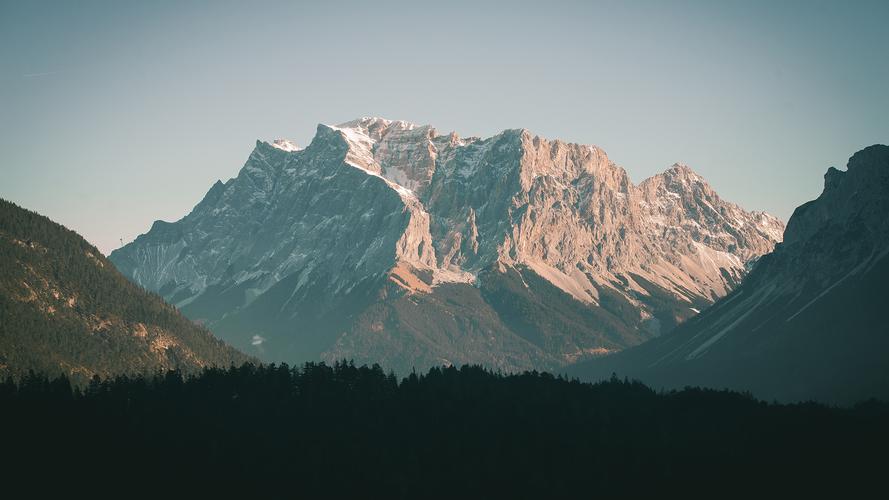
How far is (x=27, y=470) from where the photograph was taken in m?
191

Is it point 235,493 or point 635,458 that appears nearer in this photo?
point 235,493

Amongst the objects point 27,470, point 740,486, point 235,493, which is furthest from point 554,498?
point 27,470

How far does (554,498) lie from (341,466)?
33163 mm

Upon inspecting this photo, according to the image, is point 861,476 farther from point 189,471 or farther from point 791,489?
point 189,471

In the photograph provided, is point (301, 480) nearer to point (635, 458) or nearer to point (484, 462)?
point (484, 462)

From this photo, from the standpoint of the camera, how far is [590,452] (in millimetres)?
199625

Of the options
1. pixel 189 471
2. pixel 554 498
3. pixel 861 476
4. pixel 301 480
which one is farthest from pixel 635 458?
pixel 189 471

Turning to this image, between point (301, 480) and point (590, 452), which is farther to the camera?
point (590, 452)

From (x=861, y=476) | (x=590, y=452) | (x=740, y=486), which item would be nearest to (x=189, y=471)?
(x=590, y=452)

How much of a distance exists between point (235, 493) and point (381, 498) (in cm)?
2183

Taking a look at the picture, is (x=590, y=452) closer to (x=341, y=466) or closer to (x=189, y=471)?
(x=341, y=466)

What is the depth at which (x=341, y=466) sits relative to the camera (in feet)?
630

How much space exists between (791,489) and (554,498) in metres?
36.9

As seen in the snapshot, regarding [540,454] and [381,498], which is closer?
[381,498]
